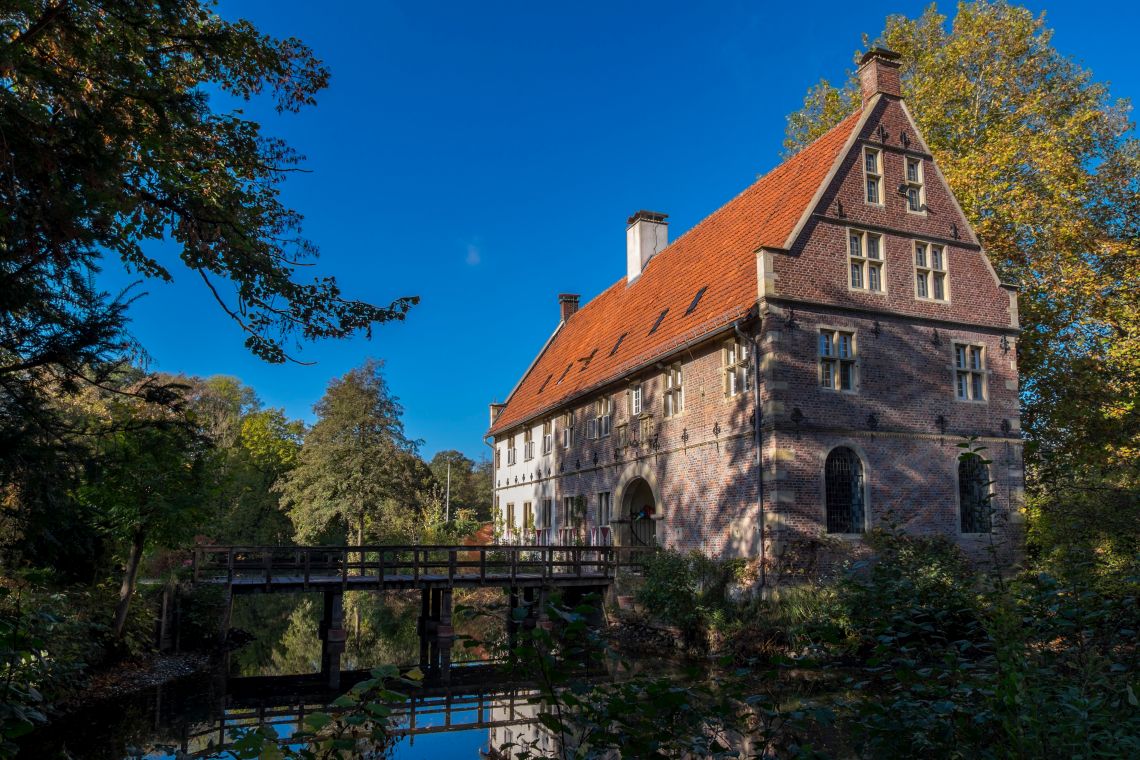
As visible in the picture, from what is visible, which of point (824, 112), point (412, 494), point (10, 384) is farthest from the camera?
point (412, 494)

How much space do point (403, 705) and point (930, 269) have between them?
14226mm

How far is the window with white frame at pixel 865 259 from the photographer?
18084mm

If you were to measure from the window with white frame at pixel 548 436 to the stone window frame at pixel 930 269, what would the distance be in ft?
43.8

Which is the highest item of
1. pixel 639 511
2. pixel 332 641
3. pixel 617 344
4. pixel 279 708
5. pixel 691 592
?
pixel 617 344

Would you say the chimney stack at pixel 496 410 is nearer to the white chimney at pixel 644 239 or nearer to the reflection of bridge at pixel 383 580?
the white chimney at pixel 644 239

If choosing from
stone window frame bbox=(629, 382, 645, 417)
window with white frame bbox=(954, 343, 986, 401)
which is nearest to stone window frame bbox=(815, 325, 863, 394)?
window with white frame bbox=(954, 343, 986, 401)

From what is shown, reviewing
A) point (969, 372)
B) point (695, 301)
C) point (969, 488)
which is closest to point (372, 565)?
point (695, 301)

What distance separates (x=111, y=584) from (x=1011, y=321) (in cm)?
2011

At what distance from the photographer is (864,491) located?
55.8 feet

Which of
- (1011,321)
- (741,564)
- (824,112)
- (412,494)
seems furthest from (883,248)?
(412,494)

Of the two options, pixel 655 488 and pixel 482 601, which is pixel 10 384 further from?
pixel 482 601

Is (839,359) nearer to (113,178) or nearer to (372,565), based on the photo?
(372,565)

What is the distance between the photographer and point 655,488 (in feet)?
68.0

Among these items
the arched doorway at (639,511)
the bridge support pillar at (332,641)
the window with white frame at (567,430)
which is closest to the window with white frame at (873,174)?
the arched doorway at (639,511)
